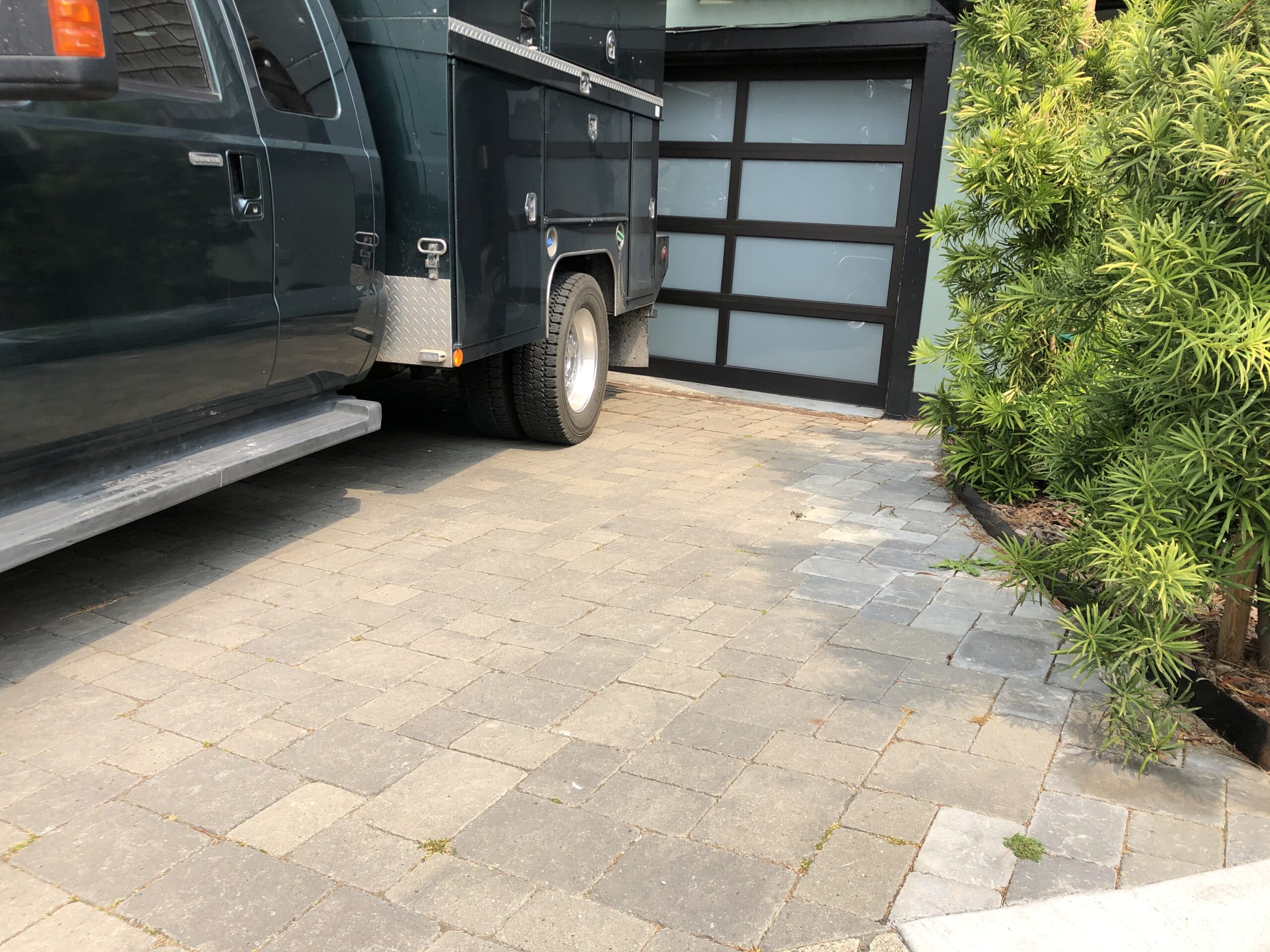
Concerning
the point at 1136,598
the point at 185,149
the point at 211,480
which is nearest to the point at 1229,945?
the point at 1136,598

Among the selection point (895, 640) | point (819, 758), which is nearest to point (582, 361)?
point (895, 640)

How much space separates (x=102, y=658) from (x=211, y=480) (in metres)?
0.69

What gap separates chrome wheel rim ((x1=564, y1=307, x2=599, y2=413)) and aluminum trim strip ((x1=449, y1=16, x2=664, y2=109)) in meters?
1.42

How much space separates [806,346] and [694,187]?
5.77 feet

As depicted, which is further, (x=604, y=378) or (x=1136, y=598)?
(x=604, y=378)

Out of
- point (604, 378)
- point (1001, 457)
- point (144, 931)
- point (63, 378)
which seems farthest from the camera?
point (604, 378)

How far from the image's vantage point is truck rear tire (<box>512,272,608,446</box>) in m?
6.19

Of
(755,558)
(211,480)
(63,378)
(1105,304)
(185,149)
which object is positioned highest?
(185,149)

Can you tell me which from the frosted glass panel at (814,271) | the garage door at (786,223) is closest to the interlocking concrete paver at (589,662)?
the garage door at (786,223)

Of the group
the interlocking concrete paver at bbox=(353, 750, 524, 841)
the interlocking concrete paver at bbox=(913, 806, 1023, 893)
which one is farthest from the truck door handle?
the interlocking concrete paver at bbox=(913, 806, 1023, 893)

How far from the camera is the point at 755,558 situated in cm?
474

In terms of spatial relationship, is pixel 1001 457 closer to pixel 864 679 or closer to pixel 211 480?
pixel 864 679

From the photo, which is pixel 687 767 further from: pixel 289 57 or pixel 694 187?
pixel 694 187

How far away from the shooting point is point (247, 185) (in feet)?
12.5
